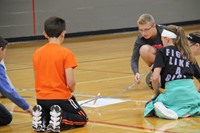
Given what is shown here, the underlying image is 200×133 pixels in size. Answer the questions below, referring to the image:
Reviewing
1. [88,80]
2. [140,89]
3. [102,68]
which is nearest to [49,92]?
[140,89]

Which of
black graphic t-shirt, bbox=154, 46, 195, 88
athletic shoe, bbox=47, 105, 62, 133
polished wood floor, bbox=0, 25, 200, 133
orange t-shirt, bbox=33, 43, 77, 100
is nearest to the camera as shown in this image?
athletic shoe, bbox=47, 105, 62, 133

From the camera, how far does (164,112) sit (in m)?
4.86

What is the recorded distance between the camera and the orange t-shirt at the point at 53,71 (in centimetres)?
452

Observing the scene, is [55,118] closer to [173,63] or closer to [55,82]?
[55,82]

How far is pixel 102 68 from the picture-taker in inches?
328

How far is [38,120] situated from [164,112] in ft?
3.69

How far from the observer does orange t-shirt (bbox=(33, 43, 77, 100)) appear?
14.8 ft

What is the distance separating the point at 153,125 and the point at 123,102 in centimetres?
107

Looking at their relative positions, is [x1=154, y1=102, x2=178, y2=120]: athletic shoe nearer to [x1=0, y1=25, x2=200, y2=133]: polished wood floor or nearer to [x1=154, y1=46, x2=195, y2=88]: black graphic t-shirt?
[x1=0, y1=25, x2=200, y2=133]: polished wood floor

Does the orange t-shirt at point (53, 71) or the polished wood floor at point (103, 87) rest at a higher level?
the orange t-shirt at point (53, 71)

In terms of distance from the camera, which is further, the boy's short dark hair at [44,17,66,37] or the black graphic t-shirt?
the black graphic t-shirt

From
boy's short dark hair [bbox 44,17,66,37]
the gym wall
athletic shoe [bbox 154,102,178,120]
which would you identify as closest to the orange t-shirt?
boy's short dark hair [bbox 44,17,66,37]

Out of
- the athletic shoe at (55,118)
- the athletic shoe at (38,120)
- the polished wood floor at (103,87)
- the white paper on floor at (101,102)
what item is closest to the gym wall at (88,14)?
the polished wood floor at (103,87)

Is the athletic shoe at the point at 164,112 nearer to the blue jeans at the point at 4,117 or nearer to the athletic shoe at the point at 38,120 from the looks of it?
the athletic shoe at the point at 38,120
